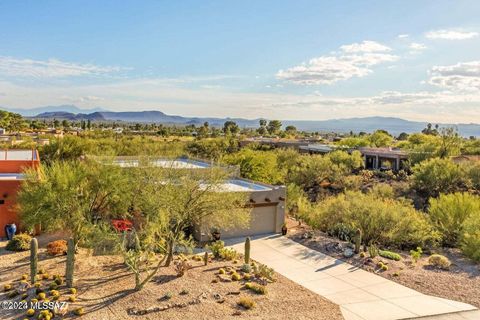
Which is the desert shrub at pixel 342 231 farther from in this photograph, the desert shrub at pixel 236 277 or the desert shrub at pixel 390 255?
the desert shrub at pixel 236 277

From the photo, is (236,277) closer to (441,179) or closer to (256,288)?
(256,288)

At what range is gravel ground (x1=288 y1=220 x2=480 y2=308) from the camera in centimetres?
1548

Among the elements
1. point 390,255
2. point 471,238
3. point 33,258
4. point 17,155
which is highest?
point 17,155

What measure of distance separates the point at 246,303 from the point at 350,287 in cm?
455

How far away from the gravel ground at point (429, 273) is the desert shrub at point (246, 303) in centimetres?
637

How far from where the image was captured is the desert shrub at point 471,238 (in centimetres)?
1927

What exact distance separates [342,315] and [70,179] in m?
10.9

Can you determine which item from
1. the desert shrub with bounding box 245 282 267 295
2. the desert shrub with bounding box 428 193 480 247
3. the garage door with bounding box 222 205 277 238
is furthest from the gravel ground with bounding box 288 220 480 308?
the desert shrub with bounding box 245 282 267 295

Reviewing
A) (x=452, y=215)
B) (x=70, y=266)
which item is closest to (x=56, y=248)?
(x=70, y=266)

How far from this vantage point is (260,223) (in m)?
23.6

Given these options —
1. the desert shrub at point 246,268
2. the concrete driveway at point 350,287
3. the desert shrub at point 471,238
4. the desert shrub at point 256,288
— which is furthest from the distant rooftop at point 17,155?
the desert shrub at point 471,238

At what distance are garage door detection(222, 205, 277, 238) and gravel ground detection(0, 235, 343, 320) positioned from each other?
19.5ft

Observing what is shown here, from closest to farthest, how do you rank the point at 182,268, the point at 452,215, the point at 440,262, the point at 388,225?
the point at 182,268, the point at 440,262, the point at 388,225, the point at 452,215

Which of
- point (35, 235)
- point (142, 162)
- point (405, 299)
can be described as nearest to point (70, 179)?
point (142, 162)
